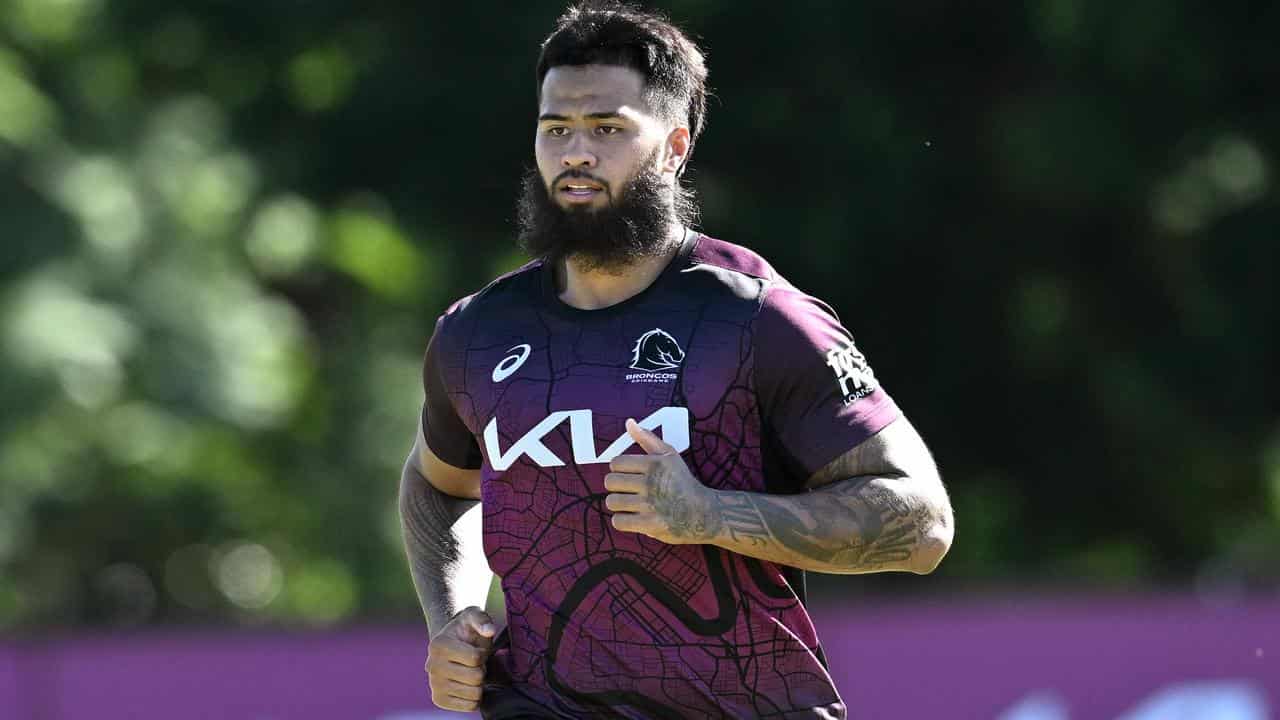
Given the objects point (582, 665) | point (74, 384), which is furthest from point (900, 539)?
point (74, 384)

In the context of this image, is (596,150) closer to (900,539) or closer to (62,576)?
(900,539)

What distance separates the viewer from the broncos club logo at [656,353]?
379cm

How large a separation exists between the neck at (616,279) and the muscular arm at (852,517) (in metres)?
0.53

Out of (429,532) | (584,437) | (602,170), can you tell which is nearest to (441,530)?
(429,532)

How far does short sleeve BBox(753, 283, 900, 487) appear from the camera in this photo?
3.72 m

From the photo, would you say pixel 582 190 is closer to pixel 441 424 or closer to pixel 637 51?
pixel 637 51

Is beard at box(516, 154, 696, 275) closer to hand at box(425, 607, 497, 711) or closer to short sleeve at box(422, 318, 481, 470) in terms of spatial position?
short sleeve at box(422, 318, 481, 470)

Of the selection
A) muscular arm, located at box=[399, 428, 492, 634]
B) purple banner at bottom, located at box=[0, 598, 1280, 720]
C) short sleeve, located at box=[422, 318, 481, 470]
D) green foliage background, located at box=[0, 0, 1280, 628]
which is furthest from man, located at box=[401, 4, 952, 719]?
green foliage background, located at box=[0, 0, 1280, 628]

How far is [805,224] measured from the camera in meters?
13.6

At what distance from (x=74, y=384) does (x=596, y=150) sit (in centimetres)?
1176

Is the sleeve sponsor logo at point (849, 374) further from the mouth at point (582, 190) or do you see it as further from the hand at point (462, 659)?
the hand at point (462, 659)

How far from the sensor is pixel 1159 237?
1432cm

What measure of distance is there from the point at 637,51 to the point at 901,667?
4.97 m

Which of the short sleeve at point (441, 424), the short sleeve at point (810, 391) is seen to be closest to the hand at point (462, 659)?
the short sleeve at point (441, 424)
